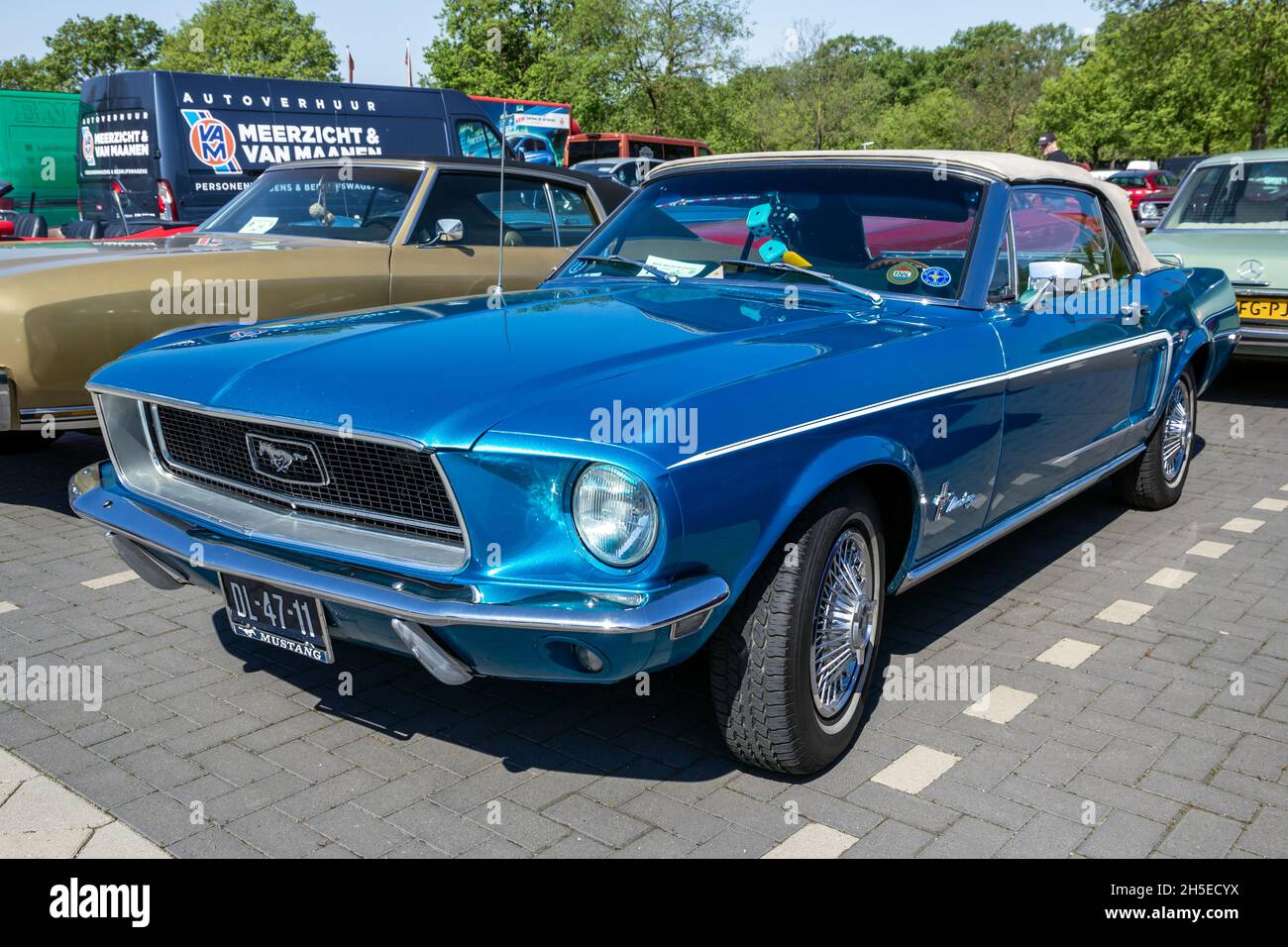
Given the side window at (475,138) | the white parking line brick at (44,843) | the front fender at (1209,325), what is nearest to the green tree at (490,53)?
the side window at (475,138)

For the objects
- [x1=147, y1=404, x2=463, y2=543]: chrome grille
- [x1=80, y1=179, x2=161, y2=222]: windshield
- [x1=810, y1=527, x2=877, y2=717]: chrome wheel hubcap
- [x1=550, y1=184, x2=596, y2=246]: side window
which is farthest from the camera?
[x1=80, y1=179, x2=161, y2=222]: windshield

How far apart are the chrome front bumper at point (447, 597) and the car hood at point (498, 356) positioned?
0.36m

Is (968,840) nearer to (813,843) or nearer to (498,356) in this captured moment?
(813,843)

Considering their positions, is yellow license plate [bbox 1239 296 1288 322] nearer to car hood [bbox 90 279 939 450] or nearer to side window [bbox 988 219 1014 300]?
side window [bbox 988 219 1014 300]

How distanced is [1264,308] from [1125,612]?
15.5ft

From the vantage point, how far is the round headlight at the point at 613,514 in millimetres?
2437

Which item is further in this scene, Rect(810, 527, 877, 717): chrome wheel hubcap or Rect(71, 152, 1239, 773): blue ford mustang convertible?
Rect(810, 527, 877, 717): chrome wheel hubcap

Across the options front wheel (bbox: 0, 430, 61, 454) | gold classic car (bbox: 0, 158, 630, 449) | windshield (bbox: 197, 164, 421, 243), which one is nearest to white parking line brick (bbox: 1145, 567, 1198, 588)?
gold classic car (bbox: 0, 158, 630, 449)

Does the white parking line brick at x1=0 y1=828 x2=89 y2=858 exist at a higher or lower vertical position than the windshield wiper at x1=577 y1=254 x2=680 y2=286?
lower

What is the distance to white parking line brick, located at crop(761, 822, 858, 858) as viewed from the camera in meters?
2.71

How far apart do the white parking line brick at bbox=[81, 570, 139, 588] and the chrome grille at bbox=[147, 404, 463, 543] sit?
5.33 feet

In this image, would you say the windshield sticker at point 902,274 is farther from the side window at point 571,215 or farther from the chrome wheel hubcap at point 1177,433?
the side window at point 571,215

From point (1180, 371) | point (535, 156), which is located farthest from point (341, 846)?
point (535, 156)

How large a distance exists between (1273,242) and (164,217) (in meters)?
→ 8.87
